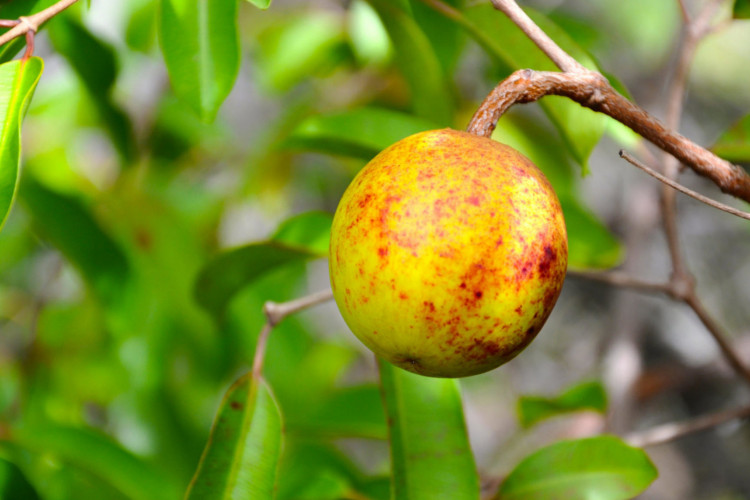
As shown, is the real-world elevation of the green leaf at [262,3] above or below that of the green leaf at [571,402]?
above

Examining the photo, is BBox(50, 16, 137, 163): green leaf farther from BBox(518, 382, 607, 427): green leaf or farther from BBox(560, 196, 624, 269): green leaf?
BBox(518, 382, 607, 427): green leaf

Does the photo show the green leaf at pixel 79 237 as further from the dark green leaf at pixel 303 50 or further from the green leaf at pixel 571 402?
the green leaf at pixel 571 402

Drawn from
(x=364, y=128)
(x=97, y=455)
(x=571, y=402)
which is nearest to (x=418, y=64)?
(x=364, y=128)

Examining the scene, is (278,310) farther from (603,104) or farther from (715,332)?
(715,332)

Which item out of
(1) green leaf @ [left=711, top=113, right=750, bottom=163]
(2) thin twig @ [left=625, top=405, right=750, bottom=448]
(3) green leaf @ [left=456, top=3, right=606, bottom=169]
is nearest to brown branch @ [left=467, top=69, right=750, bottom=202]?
(3) green leaf @ [left=456, top=3, right=606, bottom=169]

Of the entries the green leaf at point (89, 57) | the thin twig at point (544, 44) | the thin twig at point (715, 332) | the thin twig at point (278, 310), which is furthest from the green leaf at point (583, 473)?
the green leaf at point (89, 57)

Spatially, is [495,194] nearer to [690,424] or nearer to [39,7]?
[39,7]

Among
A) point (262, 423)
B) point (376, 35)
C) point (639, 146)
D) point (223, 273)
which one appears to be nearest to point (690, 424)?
point (639, 146)
